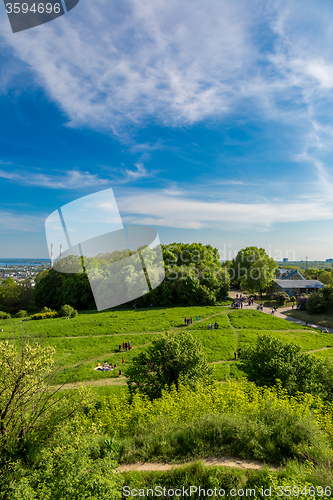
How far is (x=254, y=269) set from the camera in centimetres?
5969

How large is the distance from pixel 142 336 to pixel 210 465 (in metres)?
21.6

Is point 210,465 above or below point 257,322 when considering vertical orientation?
above

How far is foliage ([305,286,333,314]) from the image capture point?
4072 centimetres

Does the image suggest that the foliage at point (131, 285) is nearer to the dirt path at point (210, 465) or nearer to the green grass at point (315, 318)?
the green grass at point (315, 318)

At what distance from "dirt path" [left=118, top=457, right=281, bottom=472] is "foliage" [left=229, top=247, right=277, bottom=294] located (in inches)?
2094

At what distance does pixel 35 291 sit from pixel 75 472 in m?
51.4

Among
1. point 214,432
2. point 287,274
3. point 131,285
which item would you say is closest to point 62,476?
point 214,432

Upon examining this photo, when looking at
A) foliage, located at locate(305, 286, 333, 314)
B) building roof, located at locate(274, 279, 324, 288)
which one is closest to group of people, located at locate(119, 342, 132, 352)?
foliage, located at locate(305, 286, 333, 314)

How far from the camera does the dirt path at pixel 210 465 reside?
7319mm

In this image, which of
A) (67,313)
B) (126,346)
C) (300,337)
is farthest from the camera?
(67,313)

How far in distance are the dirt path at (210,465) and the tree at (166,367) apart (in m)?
6.41

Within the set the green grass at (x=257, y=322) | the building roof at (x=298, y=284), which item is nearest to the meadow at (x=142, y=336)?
the green grass at (x=257, y=322)

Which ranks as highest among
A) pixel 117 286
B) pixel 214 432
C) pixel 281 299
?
pixel 117 286

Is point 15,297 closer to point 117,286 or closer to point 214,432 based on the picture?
point 117,286
